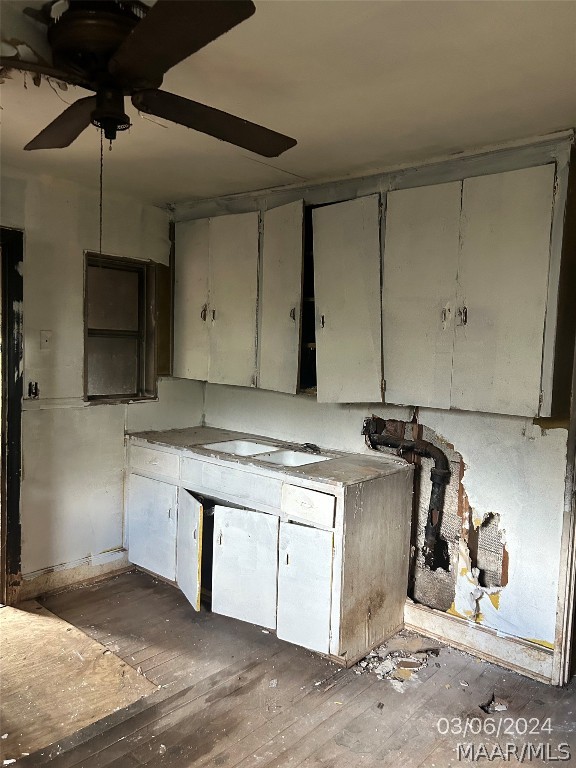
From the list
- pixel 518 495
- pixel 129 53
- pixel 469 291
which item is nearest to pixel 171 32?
pixel 129 53

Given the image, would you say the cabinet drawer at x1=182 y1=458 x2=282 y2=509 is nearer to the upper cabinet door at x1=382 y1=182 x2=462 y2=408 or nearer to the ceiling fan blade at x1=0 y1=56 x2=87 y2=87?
the upper cabinet door at x1=382 y1=182 x2=462 y2=408

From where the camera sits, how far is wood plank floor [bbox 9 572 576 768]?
2.03 meters

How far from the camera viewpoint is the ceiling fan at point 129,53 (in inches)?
45.3

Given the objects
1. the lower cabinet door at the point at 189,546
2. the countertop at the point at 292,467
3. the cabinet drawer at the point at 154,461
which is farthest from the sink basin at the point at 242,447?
the lower cabinet door at the point at 189,546

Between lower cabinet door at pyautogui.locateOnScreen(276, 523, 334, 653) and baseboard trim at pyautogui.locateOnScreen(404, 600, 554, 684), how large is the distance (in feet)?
2.01

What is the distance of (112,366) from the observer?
383cm

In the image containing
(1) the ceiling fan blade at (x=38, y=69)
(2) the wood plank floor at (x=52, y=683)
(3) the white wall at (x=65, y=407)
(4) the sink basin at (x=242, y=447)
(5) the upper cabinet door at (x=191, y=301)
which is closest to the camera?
(1) the ceiling fan blade at (x=38, y=69)

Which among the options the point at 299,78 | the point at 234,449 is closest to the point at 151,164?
the point at 299,78

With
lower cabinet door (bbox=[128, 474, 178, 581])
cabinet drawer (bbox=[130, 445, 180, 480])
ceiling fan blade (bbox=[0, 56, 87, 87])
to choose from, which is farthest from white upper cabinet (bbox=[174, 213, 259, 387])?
ceiling fan blade (bbox=[0, 56, 87, 87])

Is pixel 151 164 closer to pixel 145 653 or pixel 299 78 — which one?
pixel 299 78

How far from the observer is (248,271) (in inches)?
132

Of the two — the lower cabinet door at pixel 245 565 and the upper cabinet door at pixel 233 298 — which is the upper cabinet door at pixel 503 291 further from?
the upper cabinet door at pixel 233 298

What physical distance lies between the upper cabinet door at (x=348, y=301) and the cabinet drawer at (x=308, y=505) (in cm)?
55

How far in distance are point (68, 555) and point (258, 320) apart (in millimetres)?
1833
